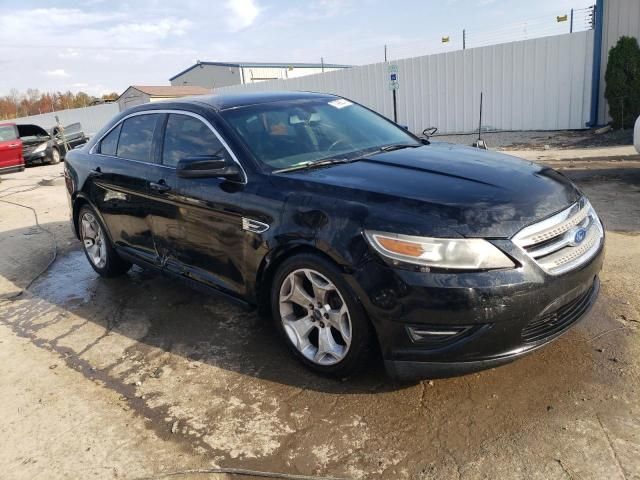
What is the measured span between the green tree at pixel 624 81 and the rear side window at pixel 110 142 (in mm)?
12613

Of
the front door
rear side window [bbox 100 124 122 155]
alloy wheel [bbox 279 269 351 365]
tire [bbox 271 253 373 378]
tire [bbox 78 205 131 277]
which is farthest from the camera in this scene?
tire [bbox 78 205 131 277]

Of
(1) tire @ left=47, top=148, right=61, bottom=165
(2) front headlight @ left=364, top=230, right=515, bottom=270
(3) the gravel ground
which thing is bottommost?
(3) the gravel ground

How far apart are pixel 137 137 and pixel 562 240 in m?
3.38

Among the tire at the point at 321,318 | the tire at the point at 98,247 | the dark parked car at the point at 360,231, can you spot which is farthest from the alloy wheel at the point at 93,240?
the tire at the point at 321,318

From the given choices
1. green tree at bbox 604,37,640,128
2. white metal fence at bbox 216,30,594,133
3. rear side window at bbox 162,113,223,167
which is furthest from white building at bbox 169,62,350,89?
rear side window at bbox 162,113,223,167

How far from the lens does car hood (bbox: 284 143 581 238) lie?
2.60m

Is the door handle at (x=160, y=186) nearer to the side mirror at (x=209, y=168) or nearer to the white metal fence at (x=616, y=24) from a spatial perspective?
the side mirror at (x=209, y=168)

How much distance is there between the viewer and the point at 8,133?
16375 millimetres

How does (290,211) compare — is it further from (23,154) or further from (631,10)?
(23,154)

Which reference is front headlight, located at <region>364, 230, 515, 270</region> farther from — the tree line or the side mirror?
the tree line

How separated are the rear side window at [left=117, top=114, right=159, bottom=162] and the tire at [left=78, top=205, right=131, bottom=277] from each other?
868 millimetres

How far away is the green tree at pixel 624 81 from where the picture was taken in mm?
12930

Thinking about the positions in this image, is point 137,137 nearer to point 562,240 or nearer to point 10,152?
point 562,240

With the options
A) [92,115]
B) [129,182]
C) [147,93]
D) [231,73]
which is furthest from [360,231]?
[231,73]
